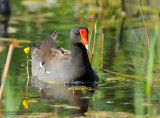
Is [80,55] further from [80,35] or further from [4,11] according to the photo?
[4,11]

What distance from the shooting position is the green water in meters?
5.00

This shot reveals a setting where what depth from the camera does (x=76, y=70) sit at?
6320mm

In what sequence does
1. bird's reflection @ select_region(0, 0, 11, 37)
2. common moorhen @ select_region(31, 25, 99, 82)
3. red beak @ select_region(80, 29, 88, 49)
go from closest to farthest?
red beak @ select_region(80, 29, 88, 49) < common moorhen @ select_region(31, 25, 99, 82) < bird's reflection @ select_region(0, 0, 11, 37)

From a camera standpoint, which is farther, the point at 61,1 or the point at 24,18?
the point at 61,1

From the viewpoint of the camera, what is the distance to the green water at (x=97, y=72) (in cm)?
500

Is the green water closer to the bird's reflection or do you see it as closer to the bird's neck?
the bird's reflection

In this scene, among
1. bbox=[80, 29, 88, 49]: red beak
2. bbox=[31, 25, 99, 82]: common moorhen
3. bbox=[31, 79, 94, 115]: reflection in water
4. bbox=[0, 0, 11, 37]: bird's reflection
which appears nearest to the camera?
bbox=[31, 79, 94, 115]: reflection in water

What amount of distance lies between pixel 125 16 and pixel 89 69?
668cm

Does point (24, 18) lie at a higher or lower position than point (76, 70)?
higher

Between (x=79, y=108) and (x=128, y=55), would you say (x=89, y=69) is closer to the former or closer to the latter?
(x=79, y=108)

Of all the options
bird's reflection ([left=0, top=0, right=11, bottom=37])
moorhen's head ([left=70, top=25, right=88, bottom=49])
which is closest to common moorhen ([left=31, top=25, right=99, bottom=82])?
Result: moorhen's head ([left=70, top=25, right=88, bottom=49])

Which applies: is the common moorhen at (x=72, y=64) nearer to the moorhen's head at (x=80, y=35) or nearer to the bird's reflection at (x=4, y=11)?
the moorhen's head at (x=80, y=35)

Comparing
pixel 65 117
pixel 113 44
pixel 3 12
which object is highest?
pixel 3 12

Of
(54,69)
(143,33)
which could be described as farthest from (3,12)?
(54,69)
